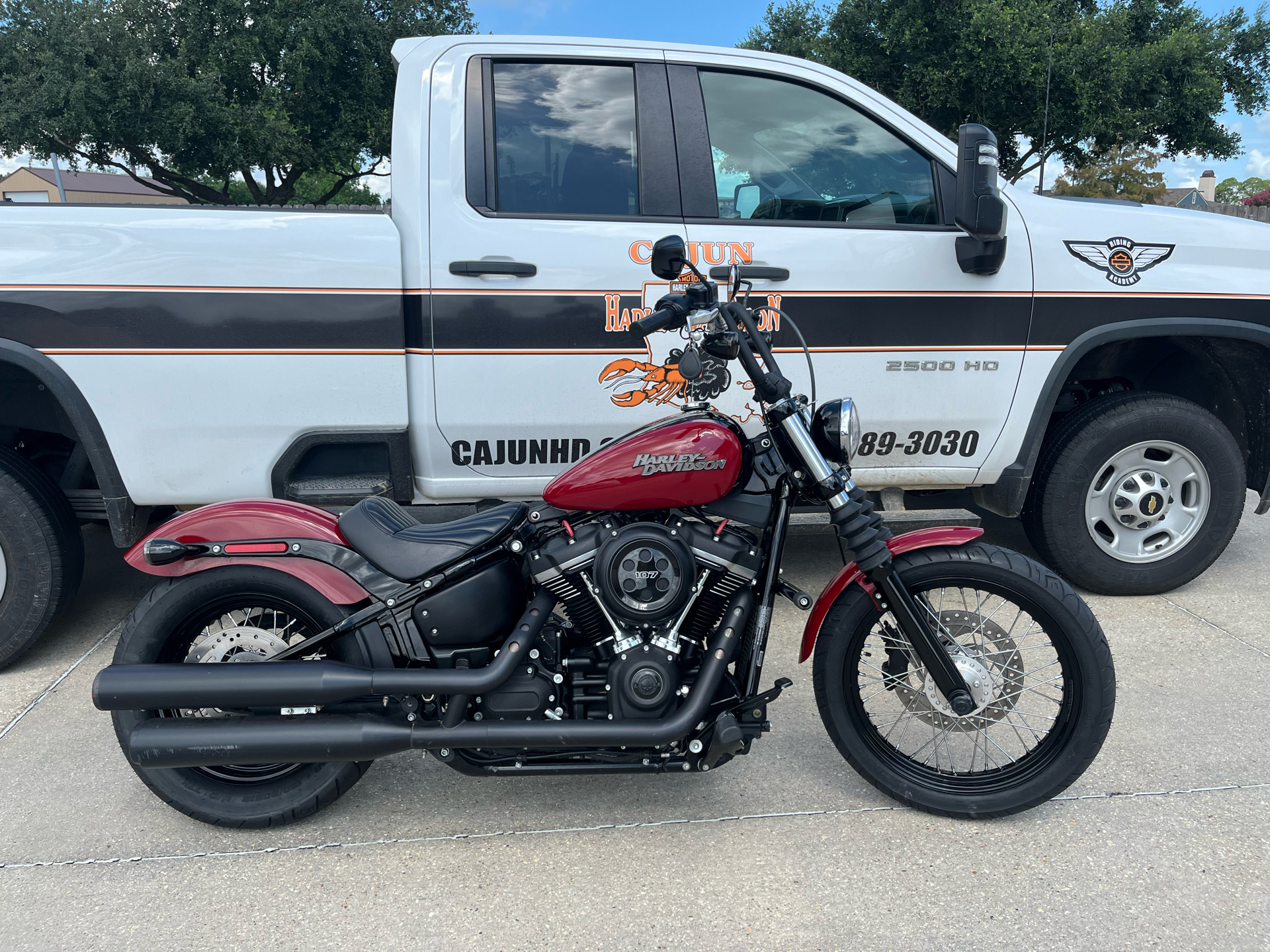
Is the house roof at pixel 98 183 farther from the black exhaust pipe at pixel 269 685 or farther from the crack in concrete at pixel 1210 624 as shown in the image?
the crack in concrete at pixel 1210 624

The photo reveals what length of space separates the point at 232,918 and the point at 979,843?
1871 mm

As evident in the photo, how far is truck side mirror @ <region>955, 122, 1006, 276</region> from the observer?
309 cm

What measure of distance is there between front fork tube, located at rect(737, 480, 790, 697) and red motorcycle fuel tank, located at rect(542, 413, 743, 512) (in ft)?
0.51

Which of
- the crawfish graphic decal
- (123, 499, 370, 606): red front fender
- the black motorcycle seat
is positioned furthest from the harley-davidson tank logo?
the crawfish graphic decal

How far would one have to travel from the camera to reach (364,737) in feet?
7.36

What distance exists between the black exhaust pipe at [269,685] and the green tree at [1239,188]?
78.6m

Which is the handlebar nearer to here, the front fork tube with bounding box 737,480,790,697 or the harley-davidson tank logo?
the harley-davidson tank logo

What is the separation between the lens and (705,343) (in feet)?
7.34

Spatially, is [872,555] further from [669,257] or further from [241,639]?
[241,639]

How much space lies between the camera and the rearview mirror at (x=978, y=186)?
3.09 meters

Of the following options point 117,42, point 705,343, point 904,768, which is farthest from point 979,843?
point 117,42

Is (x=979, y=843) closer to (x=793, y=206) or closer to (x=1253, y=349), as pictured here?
(x=793, y=206)

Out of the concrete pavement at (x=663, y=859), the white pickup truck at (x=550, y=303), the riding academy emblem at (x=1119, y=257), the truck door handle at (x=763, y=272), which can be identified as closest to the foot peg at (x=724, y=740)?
the concrete pavement at (x=663, y=859)

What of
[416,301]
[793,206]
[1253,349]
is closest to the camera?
[416,301]
